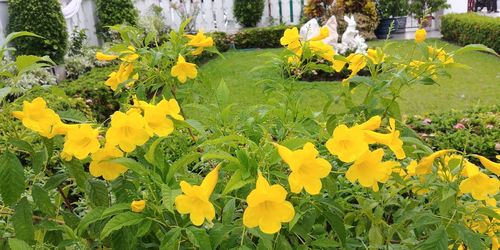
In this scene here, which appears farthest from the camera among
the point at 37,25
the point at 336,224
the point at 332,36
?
the point at 332,36

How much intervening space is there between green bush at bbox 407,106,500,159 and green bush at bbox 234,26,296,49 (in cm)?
642

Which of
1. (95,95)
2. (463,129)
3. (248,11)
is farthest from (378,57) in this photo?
(248,11)

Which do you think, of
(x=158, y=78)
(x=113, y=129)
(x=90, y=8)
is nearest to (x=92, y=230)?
(x=113, y=129)

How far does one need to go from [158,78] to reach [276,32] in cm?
868

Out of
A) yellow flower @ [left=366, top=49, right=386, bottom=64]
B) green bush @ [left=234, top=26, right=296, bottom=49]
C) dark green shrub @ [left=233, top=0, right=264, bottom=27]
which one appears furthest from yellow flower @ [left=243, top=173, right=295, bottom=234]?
dark green shrub @ [left=233, top=0, right=264, bottom=27]

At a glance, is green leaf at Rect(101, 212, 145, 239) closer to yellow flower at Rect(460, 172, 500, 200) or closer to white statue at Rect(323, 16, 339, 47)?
yellow flower at Rect(460, 172, 500, 200)

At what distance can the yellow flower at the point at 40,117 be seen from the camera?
1.00 meters

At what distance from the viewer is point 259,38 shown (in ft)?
33.3

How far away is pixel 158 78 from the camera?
1617 millimetres

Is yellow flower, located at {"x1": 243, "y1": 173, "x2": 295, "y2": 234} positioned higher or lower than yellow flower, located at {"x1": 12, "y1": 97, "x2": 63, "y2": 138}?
lower

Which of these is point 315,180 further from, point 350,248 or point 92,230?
point 92,230

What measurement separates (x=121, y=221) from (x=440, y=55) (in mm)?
962

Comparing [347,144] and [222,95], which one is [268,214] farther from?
[222,95]

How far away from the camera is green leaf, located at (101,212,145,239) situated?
941mm
